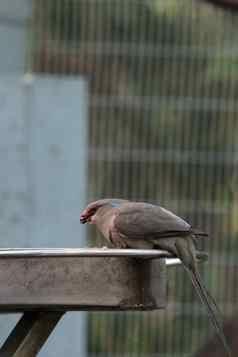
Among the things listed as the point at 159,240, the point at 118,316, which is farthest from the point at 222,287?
the point at 159,240

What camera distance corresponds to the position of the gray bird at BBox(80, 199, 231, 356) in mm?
5261

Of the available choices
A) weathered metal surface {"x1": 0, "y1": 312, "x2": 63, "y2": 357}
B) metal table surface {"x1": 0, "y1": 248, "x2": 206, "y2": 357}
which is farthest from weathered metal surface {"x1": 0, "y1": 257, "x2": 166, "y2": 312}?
weathered metal surface {"x1": 0, "y1": 312, "x2": 63, "y2": 357}

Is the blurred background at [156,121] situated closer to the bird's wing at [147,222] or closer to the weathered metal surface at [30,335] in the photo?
the bird's wing at [147,222]

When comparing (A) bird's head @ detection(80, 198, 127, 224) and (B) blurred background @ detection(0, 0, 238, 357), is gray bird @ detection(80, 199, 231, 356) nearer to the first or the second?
(A) bird's head @ detection(80, 198, 127, 224)

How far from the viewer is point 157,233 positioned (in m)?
5.34

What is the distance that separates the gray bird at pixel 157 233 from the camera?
17.3ft

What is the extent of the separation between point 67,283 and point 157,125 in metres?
5.92

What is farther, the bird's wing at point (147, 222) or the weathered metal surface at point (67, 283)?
the bird's wing at point (147, 222)

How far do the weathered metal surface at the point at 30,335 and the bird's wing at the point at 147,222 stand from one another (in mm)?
590

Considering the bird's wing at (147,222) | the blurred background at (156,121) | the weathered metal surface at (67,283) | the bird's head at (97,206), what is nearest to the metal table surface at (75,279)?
the weathered metal surface at (67,283)

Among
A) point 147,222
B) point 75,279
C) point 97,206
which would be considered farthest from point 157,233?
point 75,279

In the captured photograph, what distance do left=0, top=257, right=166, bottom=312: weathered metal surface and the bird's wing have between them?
26.5 inches

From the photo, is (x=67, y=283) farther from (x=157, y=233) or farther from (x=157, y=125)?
(x=157, y=125)

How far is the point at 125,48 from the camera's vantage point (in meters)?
10.5
